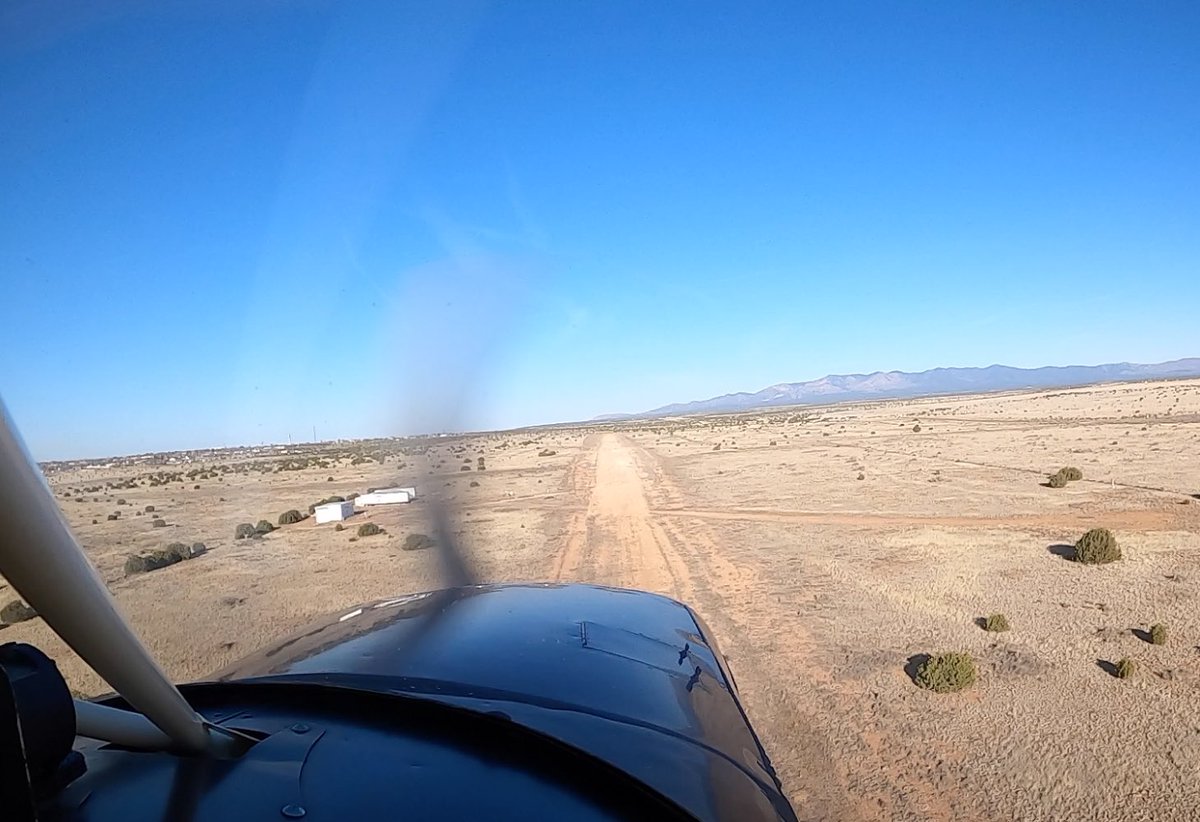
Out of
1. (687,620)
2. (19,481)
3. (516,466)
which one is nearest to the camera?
(19,481)

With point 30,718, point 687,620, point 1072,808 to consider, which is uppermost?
point 30,718

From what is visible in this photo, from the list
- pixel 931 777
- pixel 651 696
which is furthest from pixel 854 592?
pixel 651 696

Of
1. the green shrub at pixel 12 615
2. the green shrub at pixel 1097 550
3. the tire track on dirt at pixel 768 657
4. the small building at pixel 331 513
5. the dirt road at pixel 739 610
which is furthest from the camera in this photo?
the small building at pixel 331 513

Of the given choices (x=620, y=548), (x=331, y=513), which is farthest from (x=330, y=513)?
(x=620, y=548)

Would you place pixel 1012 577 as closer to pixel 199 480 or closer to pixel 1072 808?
pixel 1072 808

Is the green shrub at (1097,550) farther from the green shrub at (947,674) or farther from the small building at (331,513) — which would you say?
the small building at (331,513)

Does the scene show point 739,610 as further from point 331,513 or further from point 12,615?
point 331,513

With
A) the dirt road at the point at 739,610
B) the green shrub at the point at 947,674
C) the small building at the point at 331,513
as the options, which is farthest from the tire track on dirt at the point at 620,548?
the small building at the point at 331,513
